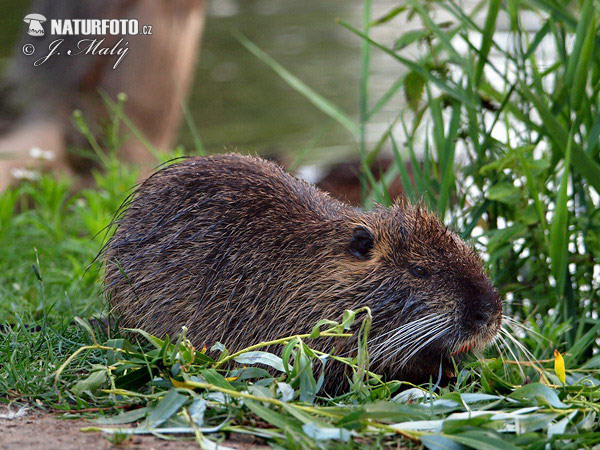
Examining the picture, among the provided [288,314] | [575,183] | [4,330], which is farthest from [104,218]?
[575,183]

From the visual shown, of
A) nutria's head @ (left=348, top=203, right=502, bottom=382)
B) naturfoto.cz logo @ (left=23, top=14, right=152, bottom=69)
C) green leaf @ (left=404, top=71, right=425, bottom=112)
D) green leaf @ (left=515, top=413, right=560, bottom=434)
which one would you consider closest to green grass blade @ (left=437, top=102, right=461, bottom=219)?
green leaf @ (left=404, top=71, right=425, bottom=112)

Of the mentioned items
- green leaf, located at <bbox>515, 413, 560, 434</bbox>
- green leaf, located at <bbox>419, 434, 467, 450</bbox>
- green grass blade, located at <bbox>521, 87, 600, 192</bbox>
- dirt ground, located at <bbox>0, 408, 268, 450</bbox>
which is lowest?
dirt ground, located at <bbox>0, 408, 268, 450</bbox>

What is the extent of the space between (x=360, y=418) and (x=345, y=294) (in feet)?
2.45

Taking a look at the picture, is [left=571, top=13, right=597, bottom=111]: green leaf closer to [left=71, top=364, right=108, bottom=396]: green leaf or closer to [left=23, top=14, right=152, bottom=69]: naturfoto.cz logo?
[left=71, top=364, right=108, bottom=396]: green leaf

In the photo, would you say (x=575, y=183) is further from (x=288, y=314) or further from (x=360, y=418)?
(x=360, y=418)

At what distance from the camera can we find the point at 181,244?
9.22ft

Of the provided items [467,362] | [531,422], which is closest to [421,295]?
[467,362]

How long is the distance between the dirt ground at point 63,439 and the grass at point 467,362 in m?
0.03

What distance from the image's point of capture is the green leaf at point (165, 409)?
194 cm

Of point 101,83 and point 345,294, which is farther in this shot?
point 101,83

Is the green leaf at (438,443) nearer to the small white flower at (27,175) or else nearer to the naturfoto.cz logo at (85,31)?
the small white flower at (27,175)

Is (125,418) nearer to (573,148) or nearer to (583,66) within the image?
(573,148)

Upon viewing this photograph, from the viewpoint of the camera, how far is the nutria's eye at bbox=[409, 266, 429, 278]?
2551 mm

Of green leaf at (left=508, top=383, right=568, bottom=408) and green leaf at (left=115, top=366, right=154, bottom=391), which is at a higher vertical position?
green leaf at (left=508, top=383, right=568, bottom=408)
